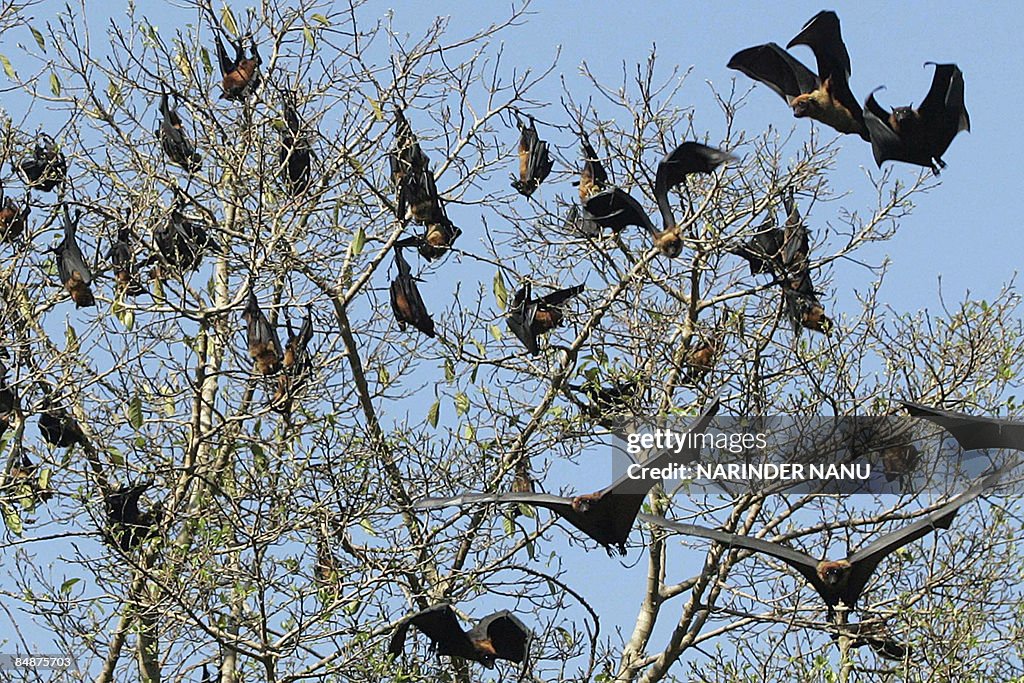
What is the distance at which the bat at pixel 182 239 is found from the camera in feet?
31.6

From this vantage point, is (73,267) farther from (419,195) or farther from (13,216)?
(419,195)

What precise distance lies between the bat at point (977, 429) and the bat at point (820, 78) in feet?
6.63

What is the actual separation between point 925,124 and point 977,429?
2074 millimetres

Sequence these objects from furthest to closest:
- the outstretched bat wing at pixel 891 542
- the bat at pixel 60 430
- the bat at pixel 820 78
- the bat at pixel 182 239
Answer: the bat at pixel 820 78
the bat at pixel 182 239
the bat at pixel 60 430
the outstretched bat wing at pixel 891 542

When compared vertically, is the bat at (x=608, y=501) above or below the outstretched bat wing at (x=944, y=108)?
below

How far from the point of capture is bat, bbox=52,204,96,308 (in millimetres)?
9984

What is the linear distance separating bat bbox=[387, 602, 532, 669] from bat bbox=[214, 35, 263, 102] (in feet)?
11.9

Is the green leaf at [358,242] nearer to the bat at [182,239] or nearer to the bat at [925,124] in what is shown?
the bat at [182,239]

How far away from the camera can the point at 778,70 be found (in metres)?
10.8

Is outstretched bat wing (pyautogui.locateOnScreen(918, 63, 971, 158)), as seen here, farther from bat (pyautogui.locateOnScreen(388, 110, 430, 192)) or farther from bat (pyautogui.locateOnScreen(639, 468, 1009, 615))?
bat (pyautogui.locateOnScreen(388, 110, 430, 192))

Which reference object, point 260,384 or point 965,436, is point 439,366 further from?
point 965,436

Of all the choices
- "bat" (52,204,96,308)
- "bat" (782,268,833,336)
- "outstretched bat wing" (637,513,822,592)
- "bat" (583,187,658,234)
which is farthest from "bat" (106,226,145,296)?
"bat" (782,268,833,336)

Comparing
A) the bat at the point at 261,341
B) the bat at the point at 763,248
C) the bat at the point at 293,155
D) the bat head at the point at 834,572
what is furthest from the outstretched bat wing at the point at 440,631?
the bat at the point at 763,248

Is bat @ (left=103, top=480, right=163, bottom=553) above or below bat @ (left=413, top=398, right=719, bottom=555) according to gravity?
above
